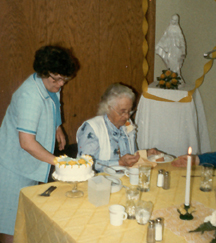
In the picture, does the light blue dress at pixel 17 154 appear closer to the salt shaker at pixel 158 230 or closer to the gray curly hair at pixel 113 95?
the gray curly hair at pixel 113 95

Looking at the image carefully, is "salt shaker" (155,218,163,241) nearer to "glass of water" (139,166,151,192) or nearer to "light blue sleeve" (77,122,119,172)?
"glass of water" (139,166,151,192)

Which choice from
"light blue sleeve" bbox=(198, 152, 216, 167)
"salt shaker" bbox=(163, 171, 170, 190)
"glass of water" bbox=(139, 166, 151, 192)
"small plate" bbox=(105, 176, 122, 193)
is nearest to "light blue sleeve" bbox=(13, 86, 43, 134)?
"small plate" bbox=(105, 176, 122, 193)

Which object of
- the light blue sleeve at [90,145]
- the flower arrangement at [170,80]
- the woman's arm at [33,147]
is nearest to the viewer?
the woman's arm at [33,147]

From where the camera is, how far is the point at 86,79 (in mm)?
3445

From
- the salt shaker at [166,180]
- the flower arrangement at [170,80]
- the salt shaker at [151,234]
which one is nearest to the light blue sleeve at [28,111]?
the salt shaker at [166,180]

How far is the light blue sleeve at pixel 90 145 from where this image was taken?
1984 mm

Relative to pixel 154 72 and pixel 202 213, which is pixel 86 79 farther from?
pixel 202 213

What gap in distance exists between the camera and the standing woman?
5.65ft

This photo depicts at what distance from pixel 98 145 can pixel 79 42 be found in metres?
1.66

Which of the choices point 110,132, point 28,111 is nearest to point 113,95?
point 110,132

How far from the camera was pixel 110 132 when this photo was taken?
2.18 meters

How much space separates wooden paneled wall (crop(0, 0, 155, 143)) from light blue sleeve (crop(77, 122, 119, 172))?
48.7 inches

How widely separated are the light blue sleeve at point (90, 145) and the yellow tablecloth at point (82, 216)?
11.8 inches

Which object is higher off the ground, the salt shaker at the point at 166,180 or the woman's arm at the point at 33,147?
A: the woman's arm at the point at 33,147
